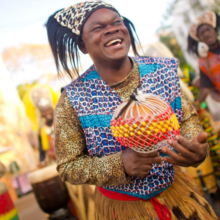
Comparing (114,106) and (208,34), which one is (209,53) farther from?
(114,106)

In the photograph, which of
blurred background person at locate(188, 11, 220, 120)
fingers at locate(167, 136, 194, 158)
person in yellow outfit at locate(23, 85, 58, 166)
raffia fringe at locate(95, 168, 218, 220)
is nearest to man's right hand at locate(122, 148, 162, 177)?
fingers at locate(167, 136, 194, 158)

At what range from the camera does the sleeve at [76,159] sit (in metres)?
1.20

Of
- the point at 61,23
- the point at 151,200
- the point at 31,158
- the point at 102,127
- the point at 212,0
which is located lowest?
the point at 31,158

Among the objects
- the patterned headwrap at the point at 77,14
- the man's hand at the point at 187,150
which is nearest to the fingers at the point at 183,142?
the man's hand at the point at 187,150

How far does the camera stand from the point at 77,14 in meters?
1.32

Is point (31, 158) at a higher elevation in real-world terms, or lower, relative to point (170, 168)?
lower

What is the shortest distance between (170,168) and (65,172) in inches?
24.6

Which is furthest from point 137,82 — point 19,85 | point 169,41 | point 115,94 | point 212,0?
point 19,85

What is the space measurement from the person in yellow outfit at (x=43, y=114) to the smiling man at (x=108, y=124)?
3.40 metres

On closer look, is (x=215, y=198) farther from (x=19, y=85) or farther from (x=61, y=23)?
(x=19, y=85)

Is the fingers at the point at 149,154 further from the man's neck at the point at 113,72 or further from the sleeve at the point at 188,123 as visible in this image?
the man's neck at the point at 113,72

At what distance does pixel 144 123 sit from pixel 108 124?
36cm

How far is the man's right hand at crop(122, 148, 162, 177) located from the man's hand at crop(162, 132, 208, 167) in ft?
0.23

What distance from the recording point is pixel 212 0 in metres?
9.30
